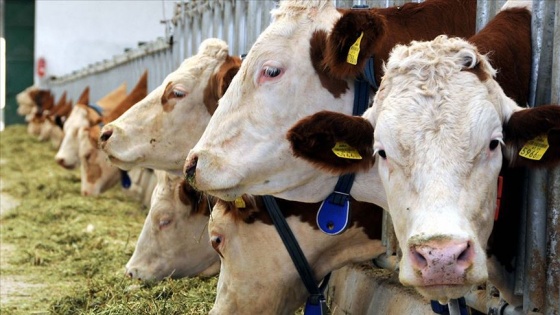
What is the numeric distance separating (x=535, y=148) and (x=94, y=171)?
9496mm

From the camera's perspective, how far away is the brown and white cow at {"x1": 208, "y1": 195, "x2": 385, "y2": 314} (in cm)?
514

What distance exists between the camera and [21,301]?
286 inches

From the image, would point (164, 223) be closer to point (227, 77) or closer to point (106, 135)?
point (106, 135)

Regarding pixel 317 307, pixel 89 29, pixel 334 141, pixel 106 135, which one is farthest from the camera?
pixel 89 29

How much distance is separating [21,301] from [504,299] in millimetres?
4245

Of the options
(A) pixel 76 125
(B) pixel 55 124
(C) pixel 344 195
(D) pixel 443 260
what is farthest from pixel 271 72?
(B) pixel 55 124

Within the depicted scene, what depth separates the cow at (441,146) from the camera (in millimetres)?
3188

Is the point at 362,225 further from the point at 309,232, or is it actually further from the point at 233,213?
the point at 233,213

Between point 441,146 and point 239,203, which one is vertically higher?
point 441,146

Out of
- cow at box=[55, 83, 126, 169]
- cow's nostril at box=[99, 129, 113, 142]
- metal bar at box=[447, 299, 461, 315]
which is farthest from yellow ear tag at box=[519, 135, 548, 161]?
cow at box=[55, 83, 126, 169]

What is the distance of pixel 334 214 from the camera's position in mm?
4746

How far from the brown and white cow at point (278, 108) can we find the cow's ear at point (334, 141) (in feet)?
1.99

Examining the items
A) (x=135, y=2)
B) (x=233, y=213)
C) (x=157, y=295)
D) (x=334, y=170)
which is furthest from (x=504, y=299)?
(x=135, y=2)

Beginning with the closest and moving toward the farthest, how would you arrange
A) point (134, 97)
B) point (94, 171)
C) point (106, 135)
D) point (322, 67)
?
1. point (322, 67)
2. point (106, 135)
3. point (134, 97)
4. point (94, 171)
